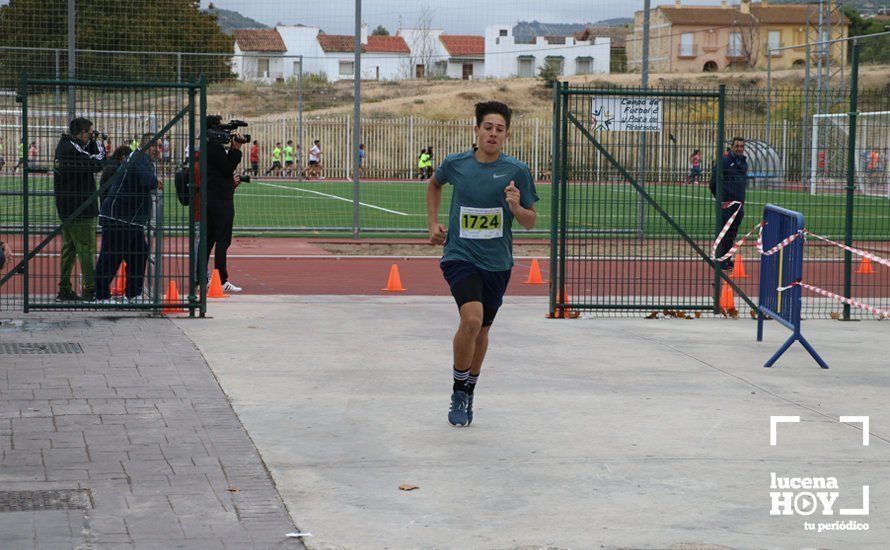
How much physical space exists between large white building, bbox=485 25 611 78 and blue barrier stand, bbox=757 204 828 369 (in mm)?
48973

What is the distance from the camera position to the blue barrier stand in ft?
32.7

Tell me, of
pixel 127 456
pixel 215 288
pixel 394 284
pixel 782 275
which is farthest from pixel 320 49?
pixel 127 456

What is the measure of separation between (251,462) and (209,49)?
20.8m

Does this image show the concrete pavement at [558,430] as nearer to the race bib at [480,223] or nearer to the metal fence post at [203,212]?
the metal fence post at [203,212]

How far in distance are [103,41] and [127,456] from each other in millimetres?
18567

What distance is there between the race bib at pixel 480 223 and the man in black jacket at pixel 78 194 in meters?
5.41

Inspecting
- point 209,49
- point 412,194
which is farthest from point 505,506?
point 412,194

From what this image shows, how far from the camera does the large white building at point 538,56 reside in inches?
2906

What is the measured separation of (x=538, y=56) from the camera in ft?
342

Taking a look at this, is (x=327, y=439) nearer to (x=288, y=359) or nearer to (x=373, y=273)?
(x=288, y=359)

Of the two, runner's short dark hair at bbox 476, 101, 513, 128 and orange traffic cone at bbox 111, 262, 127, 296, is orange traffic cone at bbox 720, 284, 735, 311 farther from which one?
orange traffic cone at bbox 111, 262, 127, 296

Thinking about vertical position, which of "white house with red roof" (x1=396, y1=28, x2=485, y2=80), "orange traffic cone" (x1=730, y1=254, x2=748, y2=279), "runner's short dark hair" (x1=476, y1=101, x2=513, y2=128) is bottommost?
"orange traffic cone" (x1=730, y1=254, x2=748, y2=279)

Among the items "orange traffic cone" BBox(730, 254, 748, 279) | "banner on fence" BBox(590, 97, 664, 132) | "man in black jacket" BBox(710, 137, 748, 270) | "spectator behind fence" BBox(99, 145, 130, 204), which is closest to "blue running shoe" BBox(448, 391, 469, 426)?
"banner on fence" BBox(590, 97, 664, 132)

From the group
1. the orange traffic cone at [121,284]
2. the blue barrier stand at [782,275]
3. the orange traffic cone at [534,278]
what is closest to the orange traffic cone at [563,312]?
the blue barrier stand at [782,275]
